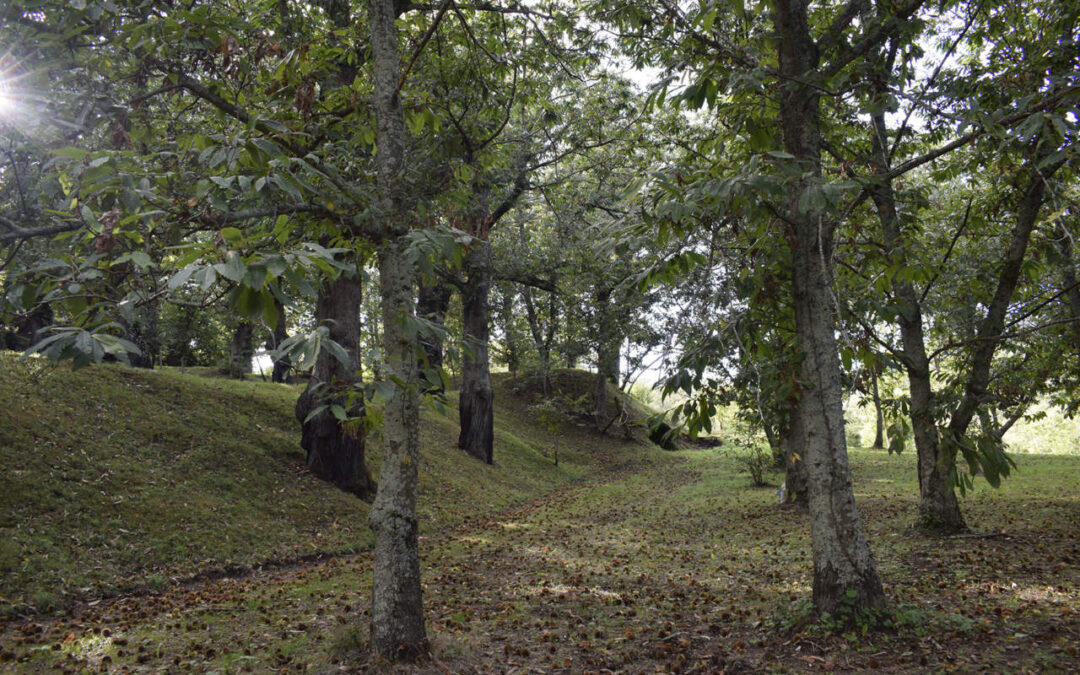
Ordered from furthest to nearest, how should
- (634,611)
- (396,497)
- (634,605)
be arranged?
(634,605) → (634,611) → (396,497)

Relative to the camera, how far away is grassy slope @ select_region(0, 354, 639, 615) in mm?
6402

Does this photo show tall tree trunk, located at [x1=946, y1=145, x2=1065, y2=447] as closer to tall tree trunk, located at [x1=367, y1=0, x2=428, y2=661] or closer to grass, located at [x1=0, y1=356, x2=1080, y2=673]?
grass, located at [x1=0, y1=356, x2=1080, y2=673]

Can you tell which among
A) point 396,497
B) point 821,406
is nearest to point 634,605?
point 821,406

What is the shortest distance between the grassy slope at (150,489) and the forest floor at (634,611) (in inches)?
22.6

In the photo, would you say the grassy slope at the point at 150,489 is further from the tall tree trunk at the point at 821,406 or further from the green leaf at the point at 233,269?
the tall tree trunk at the point at 821,406

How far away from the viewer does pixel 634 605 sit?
5.88 m

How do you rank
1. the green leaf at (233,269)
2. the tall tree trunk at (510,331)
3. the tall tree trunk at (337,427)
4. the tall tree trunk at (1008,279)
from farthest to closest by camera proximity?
the tall tree trunk at (510,331), the tall tree trunk at (337,427), the tall tree trunk at (1008,279), the green leaf at (233,269)

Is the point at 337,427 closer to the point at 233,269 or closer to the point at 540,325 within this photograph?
the point at 233,269

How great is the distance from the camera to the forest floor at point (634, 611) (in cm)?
428

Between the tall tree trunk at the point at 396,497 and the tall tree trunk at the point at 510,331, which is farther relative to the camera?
the tall tree trunk at the point at 510,331

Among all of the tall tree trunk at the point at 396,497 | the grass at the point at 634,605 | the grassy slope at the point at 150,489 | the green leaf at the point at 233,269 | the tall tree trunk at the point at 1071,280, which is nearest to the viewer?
the green leaf at the point at 233,269

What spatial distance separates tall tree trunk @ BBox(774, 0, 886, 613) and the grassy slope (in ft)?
21.1

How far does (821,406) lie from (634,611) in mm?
2573

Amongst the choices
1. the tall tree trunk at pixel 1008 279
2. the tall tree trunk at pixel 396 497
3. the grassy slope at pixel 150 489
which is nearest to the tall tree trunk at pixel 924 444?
the tall tree trunk at pixel 1008 279
